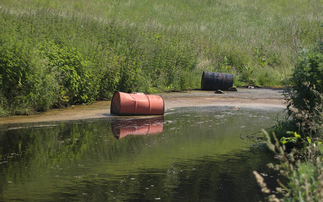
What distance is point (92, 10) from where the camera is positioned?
38.8 m

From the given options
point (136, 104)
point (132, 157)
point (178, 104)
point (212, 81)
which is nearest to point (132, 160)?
point (132, 157)

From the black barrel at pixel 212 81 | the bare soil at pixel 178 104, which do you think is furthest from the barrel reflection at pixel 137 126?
the black barrel at pixel 212 81

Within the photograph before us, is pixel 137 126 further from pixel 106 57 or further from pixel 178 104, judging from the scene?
pixel 106 57

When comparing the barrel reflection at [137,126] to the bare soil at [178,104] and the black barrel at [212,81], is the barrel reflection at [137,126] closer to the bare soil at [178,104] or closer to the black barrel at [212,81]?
the bare soil at [178,104]

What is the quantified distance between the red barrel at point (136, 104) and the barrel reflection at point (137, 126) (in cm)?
38

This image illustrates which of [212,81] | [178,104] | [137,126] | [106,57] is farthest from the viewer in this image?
[212,81]

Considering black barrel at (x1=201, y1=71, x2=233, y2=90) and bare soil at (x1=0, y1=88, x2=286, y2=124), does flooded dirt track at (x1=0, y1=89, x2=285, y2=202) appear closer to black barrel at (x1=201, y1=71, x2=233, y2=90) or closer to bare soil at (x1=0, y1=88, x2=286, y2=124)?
bare soil at (x1=0, y1=88, x2=286, y2=124)

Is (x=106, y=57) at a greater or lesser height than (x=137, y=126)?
greater

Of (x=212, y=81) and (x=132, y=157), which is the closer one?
(x=132, y=157)

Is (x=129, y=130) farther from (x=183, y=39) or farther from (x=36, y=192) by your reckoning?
(x=183, y=39)

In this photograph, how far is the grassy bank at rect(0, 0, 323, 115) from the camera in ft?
38.6

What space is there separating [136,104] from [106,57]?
4.37 m

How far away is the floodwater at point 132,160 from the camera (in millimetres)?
5387

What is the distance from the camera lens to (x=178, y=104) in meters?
15.4
